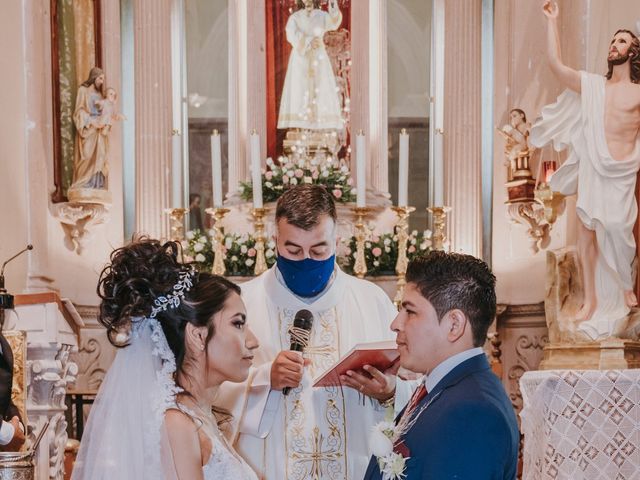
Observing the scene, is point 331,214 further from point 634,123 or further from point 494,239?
point 494,239

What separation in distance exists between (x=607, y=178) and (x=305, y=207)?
168 inches

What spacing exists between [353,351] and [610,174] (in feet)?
15.5

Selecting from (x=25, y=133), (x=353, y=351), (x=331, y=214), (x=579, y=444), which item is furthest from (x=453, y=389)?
(x=25, y=133)

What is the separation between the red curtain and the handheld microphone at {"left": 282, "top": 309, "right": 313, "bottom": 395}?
6249 mm

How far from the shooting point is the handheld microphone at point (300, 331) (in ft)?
12.8

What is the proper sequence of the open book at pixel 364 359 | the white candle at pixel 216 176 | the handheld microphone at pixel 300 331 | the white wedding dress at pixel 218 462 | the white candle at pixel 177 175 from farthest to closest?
the white candle at pixel 177 175, the white candle at pixel 216 176, the handheld microphone at pixel 300 331, the open book at pixel 364 359, the white wedding dress at pixel 218 462

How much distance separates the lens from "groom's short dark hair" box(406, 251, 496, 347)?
2797mm

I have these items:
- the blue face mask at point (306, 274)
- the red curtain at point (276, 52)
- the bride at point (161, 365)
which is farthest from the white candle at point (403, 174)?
the bride at point (161, 365)

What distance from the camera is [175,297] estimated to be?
9.97 feet

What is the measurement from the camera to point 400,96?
1045cm

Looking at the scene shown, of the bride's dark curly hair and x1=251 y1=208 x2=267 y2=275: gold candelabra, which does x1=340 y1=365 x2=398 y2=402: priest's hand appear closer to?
the bride's dark curly hair

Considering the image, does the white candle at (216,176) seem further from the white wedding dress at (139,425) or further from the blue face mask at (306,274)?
the white wedding dress at (139,425)

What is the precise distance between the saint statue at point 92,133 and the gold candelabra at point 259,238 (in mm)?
2190

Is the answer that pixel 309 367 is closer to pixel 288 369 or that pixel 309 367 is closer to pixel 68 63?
pixel 288 369
